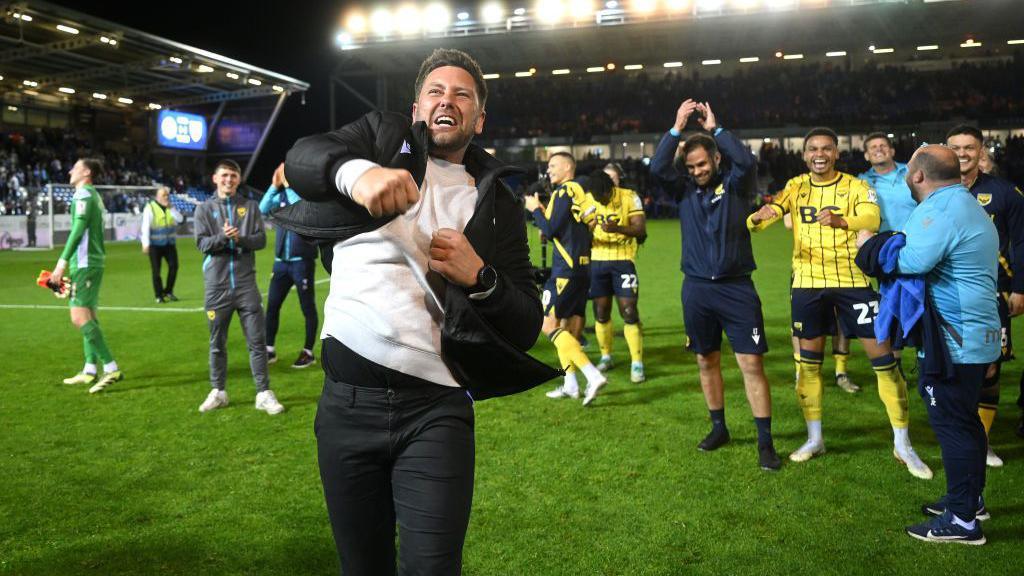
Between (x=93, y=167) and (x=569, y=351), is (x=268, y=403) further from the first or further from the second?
(x=93, y=167)

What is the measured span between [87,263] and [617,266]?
5.39m

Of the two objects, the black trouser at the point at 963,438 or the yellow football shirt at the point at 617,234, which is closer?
the black trouser at the point at 963,438

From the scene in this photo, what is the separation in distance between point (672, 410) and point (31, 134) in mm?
41810

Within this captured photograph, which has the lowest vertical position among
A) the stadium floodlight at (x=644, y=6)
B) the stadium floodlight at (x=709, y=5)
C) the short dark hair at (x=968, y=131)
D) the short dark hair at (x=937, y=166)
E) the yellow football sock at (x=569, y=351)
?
the yellow football sock at (x=569, y=351)

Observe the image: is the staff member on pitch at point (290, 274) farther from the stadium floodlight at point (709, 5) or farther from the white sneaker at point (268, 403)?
the stadium floodlight at point (709, 5)

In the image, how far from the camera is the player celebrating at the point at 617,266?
7.66 metres

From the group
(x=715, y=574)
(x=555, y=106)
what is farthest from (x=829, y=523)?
(x=555, y=106)

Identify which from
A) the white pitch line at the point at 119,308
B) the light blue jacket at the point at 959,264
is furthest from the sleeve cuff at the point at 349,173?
the white pitch line at the point at 119,308

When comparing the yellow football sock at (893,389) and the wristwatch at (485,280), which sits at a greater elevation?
the wristwatch at (485,280)

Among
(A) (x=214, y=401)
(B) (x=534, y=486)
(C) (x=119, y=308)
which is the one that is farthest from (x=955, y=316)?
(C) (x=119, y=308)

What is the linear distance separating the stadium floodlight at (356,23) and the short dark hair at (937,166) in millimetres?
45347

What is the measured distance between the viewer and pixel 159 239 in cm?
1332

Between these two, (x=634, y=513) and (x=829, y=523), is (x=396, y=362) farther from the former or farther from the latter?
(x=829, y=523)

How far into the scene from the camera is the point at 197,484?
4.84 m
